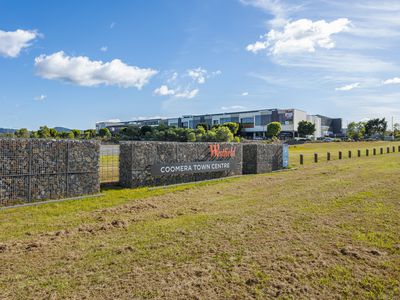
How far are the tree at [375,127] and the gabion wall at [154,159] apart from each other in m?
111

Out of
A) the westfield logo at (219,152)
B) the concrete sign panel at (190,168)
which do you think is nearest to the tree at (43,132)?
the westfield logo at (219,152)

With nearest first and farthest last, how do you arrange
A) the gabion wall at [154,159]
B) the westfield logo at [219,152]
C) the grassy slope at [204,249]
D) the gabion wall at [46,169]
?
the grassy slope at [204,249]
the gabion wall at [46,169]
the gabion wall at [154,159]
the westfield logo at [219,152]

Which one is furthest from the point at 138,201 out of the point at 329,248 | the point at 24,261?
the point at 329,248

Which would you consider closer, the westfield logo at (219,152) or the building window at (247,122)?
the westfield logo at (219,152)

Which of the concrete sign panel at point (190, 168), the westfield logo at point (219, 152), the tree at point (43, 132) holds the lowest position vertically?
the concrete sign panel at point (190, 168)

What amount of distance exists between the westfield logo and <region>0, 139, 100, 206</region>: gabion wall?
7.13 metres

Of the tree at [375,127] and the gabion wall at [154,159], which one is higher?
the tree at [375,127]

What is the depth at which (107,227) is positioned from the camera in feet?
23.7

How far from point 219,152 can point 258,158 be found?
3.88 metres

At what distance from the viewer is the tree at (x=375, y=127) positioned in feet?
358

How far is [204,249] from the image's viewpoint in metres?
5.73

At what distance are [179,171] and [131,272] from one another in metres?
10.0

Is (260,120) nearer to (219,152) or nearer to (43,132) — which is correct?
(43,132)

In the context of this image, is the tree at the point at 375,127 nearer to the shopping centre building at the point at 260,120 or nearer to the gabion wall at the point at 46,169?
the shopping centre building at the point at 260,120
